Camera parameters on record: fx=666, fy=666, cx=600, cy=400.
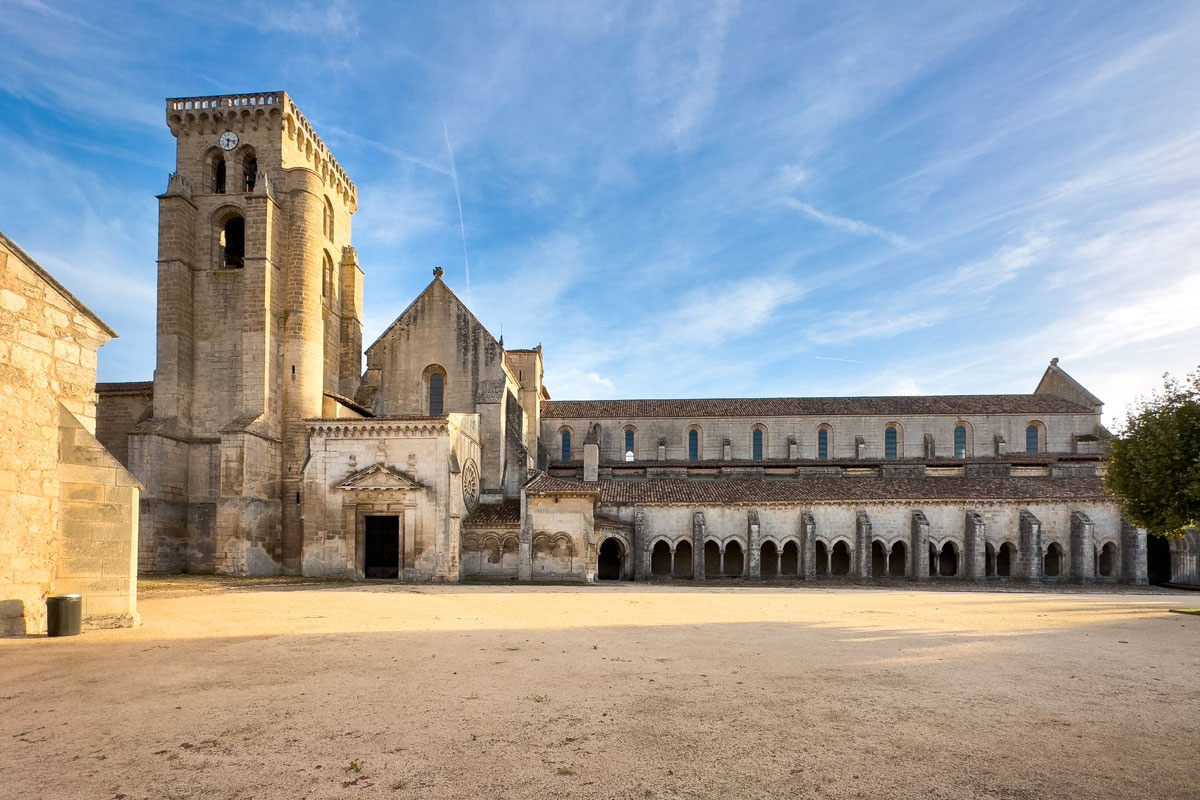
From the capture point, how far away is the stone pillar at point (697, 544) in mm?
34625

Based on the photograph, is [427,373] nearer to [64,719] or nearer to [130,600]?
[130,600]

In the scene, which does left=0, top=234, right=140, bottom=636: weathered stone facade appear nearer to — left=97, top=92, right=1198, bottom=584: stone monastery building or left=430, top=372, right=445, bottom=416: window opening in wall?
left=97, top=92, right=1198, bottom=584: stone monastery building

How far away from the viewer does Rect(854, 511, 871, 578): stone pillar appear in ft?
113

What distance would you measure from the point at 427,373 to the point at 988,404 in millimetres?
38911

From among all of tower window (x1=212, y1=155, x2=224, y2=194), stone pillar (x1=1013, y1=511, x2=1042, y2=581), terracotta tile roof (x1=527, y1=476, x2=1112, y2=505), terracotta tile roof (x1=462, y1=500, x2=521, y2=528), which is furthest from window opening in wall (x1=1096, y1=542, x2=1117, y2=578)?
tower window (x1=212, y1=155, x2=224, y2=194)

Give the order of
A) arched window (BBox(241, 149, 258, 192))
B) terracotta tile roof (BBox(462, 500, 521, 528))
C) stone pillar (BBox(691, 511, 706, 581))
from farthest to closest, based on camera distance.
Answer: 1. arched window (BBox(241, 149, 258, 192))
2. stone pillar (BBox(691, 511, 706, 581))
3. terracotta tile roof (BBox(462, 500, 521, 528))

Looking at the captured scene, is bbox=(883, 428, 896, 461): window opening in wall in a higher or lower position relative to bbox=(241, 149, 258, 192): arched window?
lower

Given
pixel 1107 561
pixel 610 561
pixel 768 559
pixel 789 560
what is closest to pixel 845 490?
pixel 789 560

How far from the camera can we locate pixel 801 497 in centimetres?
3631

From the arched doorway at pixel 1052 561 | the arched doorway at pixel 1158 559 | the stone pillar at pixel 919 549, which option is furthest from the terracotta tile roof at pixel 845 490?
the arched doorway at pixel 1158 559

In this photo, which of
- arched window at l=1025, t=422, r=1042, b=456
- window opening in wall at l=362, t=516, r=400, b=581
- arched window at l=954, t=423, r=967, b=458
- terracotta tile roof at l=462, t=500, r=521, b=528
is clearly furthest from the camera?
arched window at l=954, t=423, r=967, b=458

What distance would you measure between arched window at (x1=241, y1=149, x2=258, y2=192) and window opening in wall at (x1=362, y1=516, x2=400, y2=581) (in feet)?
66.2

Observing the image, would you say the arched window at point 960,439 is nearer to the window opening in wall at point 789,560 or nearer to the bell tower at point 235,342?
the window opening in wall at point 789,560

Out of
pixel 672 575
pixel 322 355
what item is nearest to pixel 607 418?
pixel 672 575
